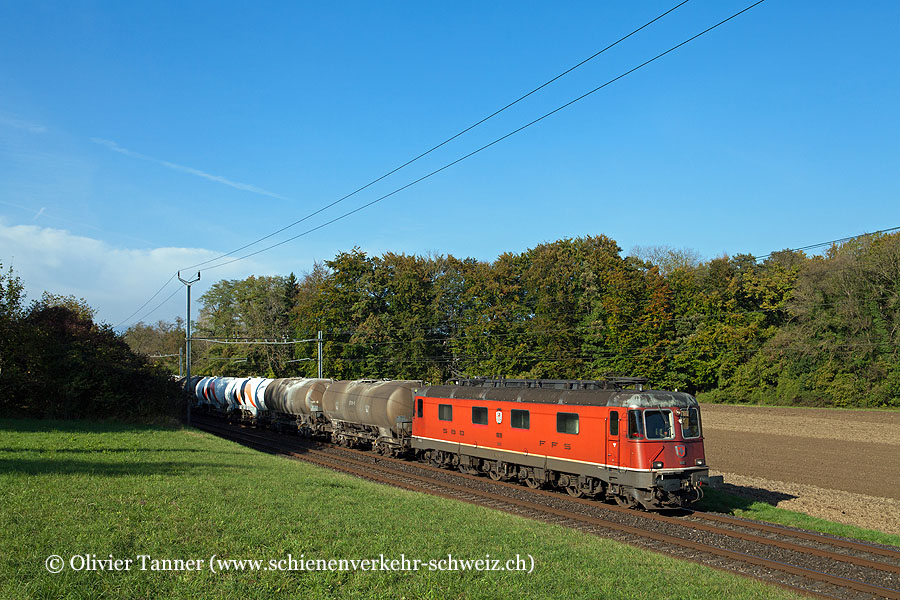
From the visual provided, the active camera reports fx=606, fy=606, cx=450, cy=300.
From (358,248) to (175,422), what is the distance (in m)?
33.1

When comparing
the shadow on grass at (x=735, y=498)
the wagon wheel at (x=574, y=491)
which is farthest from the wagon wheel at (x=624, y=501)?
the shadow on grass at (x=735, y=498)

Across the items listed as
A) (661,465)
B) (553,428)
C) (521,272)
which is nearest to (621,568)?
(661,465)

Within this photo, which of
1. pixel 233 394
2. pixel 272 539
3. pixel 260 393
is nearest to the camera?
pixel 272 539

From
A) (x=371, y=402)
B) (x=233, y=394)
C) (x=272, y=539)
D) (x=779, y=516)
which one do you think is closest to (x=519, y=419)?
(x=779, y=516)

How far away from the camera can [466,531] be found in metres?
11.9

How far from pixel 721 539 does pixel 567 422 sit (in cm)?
571

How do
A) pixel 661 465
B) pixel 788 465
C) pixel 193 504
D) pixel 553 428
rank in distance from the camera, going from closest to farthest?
pixel 193 504
pixel 661 465
pixel 553 428
pixel 788 465

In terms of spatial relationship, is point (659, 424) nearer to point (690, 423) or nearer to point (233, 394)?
point (690, 423)

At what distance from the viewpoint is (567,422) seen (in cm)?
1905

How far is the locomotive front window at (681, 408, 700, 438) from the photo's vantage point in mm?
17438

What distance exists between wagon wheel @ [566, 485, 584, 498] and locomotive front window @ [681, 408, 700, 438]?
382cm

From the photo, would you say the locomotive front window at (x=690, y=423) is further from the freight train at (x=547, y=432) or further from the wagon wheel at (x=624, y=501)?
the wagon wheel at (x=624, y=501)

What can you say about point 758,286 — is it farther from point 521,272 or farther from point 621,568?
point 621,568

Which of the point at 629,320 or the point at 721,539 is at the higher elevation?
the point at 629,320
